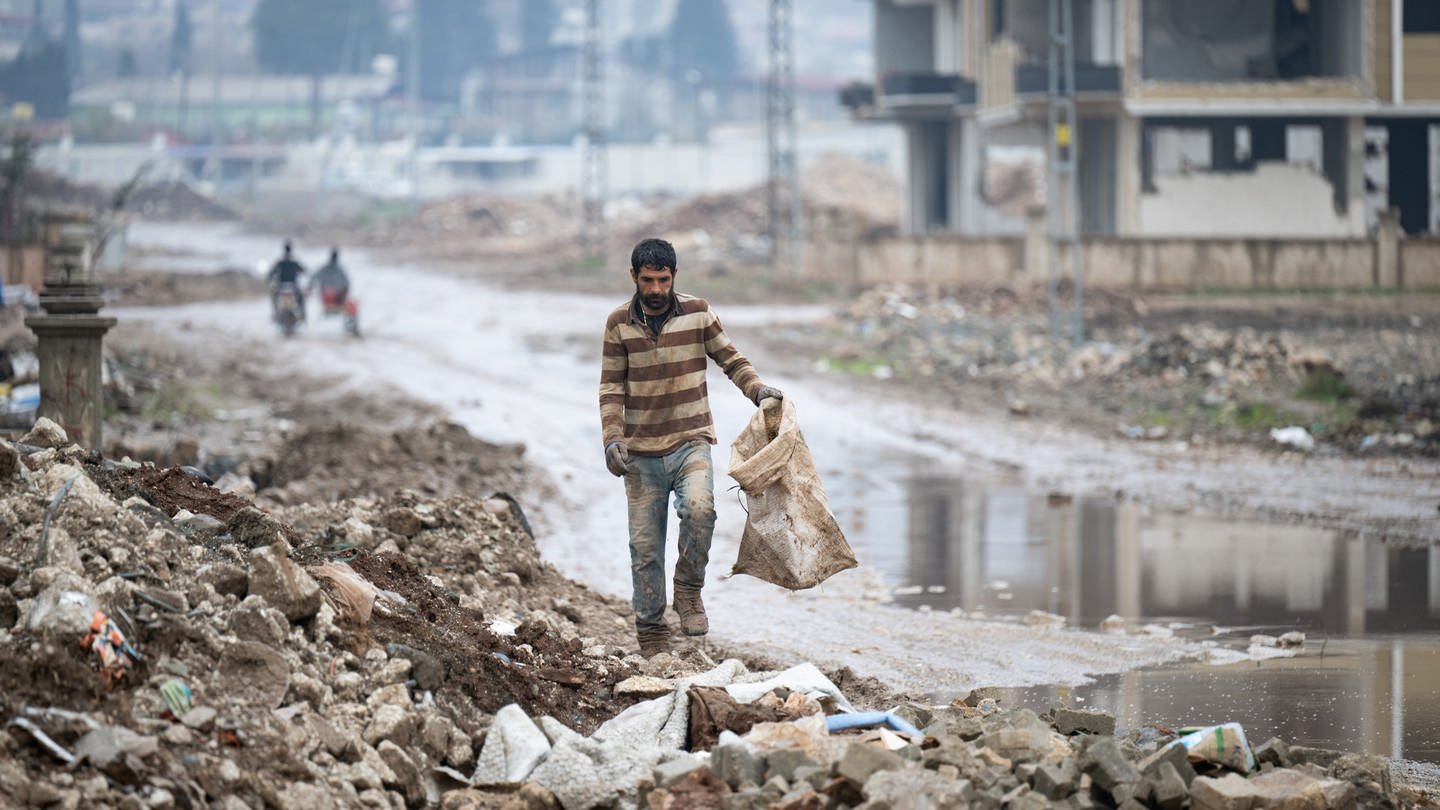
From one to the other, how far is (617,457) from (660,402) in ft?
1.13

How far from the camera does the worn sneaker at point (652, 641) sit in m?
8.51

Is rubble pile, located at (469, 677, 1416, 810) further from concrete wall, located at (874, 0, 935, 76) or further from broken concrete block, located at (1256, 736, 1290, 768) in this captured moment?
concrete wall, located at (874, 0, 935, 76)

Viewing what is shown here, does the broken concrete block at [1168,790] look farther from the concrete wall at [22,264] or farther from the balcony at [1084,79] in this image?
the balcony at [1084,79]

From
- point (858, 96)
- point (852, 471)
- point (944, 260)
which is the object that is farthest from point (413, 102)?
point (852, 471)

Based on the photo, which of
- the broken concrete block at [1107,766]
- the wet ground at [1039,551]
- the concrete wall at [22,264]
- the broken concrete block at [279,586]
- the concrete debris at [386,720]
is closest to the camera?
the concrete debris at [386,720]

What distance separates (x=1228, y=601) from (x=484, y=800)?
6231mm

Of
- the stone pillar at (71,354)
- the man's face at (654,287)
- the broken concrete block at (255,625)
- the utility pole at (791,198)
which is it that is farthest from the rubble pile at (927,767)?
the utility pole at (791,198)

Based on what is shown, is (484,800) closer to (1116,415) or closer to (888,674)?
(888,674)

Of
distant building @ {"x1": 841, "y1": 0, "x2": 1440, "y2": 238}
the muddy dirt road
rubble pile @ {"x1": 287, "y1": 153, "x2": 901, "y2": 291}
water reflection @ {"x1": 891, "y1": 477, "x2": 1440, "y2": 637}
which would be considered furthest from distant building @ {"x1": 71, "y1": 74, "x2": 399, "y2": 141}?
water reflection @ {"x1": 891, "y1": 477, "x2": 1440, "y2": 637}

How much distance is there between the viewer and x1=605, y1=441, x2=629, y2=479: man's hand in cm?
821

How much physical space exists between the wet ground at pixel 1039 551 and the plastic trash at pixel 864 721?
1619 millimetres

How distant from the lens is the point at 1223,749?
20.0ft

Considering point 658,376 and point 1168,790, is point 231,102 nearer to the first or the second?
point 658,376

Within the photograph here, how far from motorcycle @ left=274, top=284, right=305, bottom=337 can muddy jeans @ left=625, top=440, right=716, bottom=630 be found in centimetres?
2432
